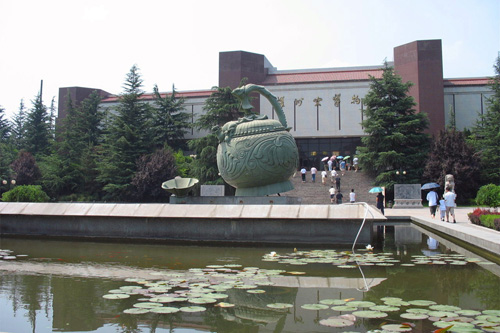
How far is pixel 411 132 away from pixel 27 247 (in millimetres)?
23020

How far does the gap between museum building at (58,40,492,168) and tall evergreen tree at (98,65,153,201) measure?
4959 millimetres

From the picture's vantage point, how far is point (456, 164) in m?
22.6

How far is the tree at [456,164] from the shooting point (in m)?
22.8

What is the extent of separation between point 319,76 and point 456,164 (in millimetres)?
14024

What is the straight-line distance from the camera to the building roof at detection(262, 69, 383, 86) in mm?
32188

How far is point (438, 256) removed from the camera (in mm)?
5977

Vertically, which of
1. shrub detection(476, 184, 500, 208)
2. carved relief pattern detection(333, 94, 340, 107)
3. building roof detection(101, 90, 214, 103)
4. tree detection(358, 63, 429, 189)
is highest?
building roof detection(101, 90, 214, 103)

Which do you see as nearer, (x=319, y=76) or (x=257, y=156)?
(x=257, y=156)

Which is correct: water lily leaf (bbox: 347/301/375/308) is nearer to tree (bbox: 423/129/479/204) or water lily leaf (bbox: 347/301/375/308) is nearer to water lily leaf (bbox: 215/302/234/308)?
water lily leaf (bbox: 215/302/234/308)

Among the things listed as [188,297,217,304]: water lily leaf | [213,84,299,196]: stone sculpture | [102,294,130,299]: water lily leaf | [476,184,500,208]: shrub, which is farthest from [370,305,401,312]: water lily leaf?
[476,184,500,208]: shrub

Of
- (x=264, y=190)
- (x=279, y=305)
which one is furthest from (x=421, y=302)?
(x=264, y=190)

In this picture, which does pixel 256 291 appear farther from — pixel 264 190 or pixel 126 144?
pixel 126 144

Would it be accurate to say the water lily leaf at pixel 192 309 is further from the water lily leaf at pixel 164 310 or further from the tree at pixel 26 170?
the tree at pixel 26 170

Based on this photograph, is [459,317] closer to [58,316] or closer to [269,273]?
[269,273]
